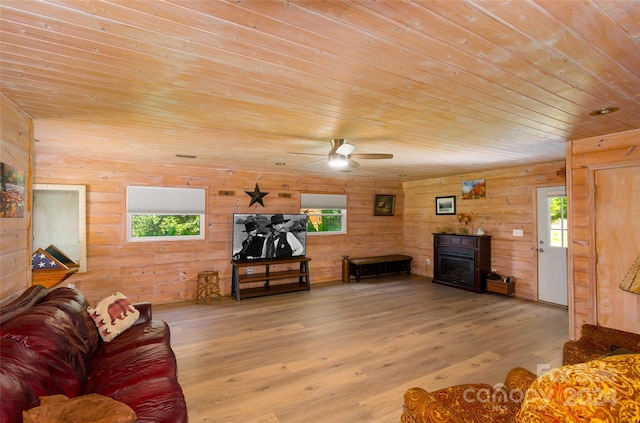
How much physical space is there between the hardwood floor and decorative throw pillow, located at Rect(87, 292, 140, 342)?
68 centimetres

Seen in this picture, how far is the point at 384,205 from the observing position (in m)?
7.68

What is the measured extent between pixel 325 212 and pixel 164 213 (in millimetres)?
3244

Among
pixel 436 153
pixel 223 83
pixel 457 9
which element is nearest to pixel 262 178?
pixel 436 153

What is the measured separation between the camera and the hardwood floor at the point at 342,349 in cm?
247

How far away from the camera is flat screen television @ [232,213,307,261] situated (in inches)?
228

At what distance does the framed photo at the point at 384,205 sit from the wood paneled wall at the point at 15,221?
6251mm

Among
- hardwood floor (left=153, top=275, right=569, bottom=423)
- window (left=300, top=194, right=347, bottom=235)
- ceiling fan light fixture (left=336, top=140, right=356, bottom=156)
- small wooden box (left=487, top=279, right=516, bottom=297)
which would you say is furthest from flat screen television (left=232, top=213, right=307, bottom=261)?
small wooden box (left=487, top=279, right=516, bottom=297)

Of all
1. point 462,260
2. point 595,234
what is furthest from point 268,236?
point 595,234

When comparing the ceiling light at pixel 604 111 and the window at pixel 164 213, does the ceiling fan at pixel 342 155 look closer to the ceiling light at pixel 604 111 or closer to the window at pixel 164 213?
the ceiling light at pixel 604 111

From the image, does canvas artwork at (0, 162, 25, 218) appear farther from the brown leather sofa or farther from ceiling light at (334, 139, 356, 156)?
ceiling light at (334, 139, 356, 156)

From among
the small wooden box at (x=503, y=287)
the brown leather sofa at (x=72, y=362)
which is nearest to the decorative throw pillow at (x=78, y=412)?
the brown leather sofa at (x=72, y=362)

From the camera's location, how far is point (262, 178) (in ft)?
20.2

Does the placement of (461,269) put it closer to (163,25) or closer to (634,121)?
(634,121)

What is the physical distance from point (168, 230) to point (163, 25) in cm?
461
